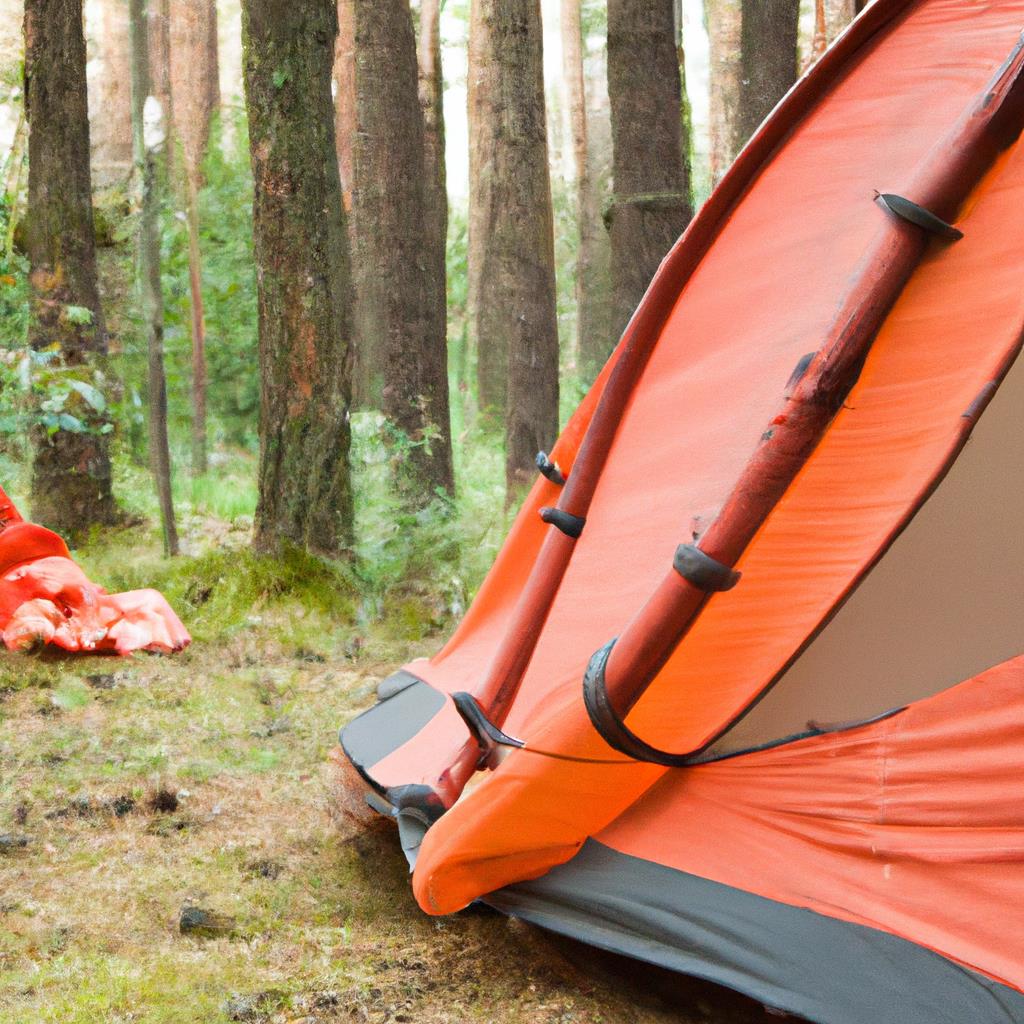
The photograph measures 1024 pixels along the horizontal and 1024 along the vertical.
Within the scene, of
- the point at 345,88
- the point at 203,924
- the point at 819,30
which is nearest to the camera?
the point at 203,924

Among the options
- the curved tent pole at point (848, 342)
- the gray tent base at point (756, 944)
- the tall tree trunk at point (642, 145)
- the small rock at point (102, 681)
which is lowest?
the small rock at point (102, 681)

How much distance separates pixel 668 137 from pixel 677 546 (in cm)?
521

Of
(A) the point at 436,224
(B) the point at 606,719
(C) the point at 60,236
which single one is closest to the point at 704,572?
(B) the point at 606,719

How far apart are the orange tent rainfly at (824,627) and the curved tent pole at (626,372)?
1cm

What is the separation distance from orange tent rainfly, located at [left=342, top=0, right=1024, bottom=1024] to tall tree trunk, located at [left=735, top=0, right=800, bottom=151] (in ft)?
17.8

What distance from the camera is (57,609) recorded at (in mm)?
5277

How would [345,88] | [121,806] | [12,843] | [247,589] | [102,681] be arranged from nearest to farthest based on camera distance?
[12,843] < [121,806] < [102,681] < [247,589] < [345,88]

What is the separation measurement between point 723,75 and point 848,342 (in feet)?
53.7

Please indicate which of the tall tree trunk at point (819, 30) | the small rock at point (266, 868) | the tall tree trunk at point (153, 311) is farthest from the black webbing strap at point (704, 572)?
the tall tree trunk at point (819, 30)

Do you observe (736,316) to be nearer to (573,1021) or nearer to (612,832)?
(612,832)

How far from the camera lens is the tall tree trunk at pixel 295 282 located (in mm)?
5898

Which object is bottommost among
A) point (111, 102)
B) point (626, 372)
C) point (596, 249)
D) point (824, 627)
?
point (824, 627)

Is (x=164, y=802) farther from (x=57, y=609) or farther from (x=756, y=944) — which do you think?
(x=756, y=944)

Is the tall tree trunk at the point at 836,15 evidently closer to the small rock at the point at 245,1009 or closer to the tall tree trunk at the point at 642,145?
the tall tree trunk at the point at 642,145
